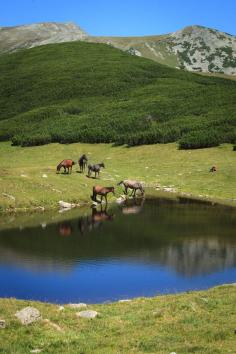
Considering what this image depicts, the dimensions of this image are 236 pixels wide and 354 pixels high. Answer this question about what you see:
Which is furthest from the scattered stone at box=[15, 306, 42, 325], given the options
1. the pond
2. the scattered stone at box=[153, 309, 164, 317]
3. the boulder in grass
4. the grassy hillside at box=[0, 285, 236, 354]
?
the pond

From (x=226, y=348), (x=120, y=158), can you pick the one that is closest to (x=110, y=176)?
(x=120, y=158)

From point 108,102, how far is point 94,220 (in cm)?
9154

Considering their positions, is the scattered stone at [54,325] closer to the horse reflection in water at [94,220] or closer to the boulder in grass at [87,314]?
the boulder in grass at [87,314]

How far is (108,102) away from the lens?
131m

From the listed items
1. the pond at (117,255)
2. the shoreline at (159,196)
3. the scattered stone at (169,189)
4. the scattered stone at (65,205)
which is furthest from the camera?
the scattered stone at (169,189)

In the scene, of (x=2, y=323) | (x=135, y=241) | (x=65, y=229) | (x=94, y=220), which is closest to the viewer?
(x=2, y=323)

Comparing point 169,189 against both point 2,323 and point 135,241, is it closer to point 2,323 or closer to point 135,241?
point 135,241

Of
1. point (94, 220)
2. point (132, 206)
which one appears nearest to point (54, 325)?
point (94, 220)

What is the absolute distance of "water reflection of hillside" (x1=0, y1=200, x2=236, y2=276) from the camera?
30.1 meters

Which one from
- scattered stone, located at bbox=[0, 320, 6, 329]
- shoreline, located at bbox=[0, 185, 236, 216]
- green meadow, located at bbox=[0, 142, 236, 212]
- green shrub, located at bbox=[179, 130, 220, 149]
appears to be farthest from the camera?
green shrub, located at bbox=[179, 130, 220, 149]

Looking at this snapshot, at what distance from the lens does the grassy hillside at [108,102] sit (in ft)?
308

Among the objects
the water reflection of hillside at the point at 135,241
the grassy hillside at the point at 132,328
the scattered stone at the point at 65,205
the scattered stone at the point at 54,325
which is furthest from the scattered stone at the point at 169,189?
the scattered stone at the point at 54,325

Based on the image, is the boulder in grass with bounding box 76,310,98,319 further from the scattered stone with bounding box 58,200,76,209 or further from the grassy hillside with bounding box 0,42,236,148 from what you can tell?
the grassy hillside with bounding box 0,42,236,148

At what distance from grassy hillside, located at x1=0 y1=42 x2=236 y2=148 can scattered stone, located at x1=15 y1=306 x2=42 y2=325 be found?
6611 cm
